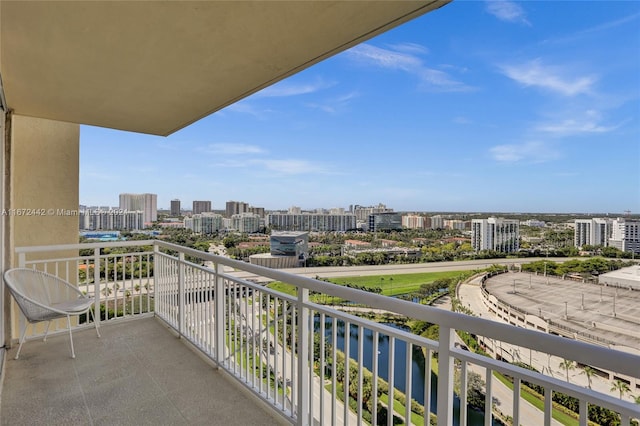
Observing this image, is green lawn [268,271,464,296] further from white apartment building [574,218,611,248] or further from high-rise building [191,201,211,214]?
high-rise building [191,201,211,214]

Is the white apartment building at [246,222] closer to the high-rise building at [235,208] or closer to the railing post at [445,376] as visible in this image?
the high-rise building at [235,208]

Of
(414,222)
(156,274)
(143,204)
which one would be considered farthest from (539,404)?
(143,204)

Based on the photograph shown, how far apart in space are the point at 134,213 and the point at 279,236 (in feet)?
9.26

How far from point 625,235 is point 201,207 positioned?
768cm

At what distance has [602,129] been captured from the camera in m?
8.06

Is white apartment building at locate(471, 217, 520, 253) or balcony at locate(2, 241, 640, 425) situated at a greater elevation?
white apartment building at locate(471, 217, 520, 253)

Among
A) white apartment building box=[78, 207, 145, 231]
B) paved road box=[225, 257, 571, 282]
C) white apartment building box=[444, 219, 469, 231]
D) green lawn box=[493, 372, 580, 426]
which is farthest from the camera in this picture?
white apartment building box=[444, 219, 469, 231]

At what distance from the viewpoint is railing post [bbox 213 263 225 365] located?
3.02m

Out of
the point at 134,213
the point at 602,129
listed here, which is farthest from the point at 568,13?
the point at 134,213

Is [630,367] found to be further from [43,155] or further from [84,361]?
[43,155]

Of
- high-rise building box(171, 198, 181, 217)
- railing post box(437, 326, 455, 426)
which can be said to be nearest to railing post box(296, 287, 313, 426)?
railing post box(437, 326, 455, 426)

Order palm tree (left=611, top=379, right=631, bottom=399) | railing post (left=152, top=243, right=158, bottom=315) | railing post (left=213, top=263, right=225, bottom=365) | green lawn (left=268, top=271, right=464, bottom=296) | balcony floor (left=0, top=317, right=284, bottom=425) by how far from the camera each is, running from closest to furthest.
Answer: palm tree (left=611, top=379, right=631, bottom=399) → balcony floor (left=0, top=317, right=284, bottom=425) → railing post (left=213, top=263, right=225, bottom=365) → railing post (left=152, top=243, right=158, bottom=315) → green lawn (left=268, top=271, right=464, bottom=296)

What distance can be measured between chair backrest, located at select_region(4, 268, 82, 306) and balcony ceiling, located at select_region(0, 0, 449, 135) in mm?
1832

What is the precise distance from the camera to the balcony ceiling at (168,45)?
→ 185 cm
